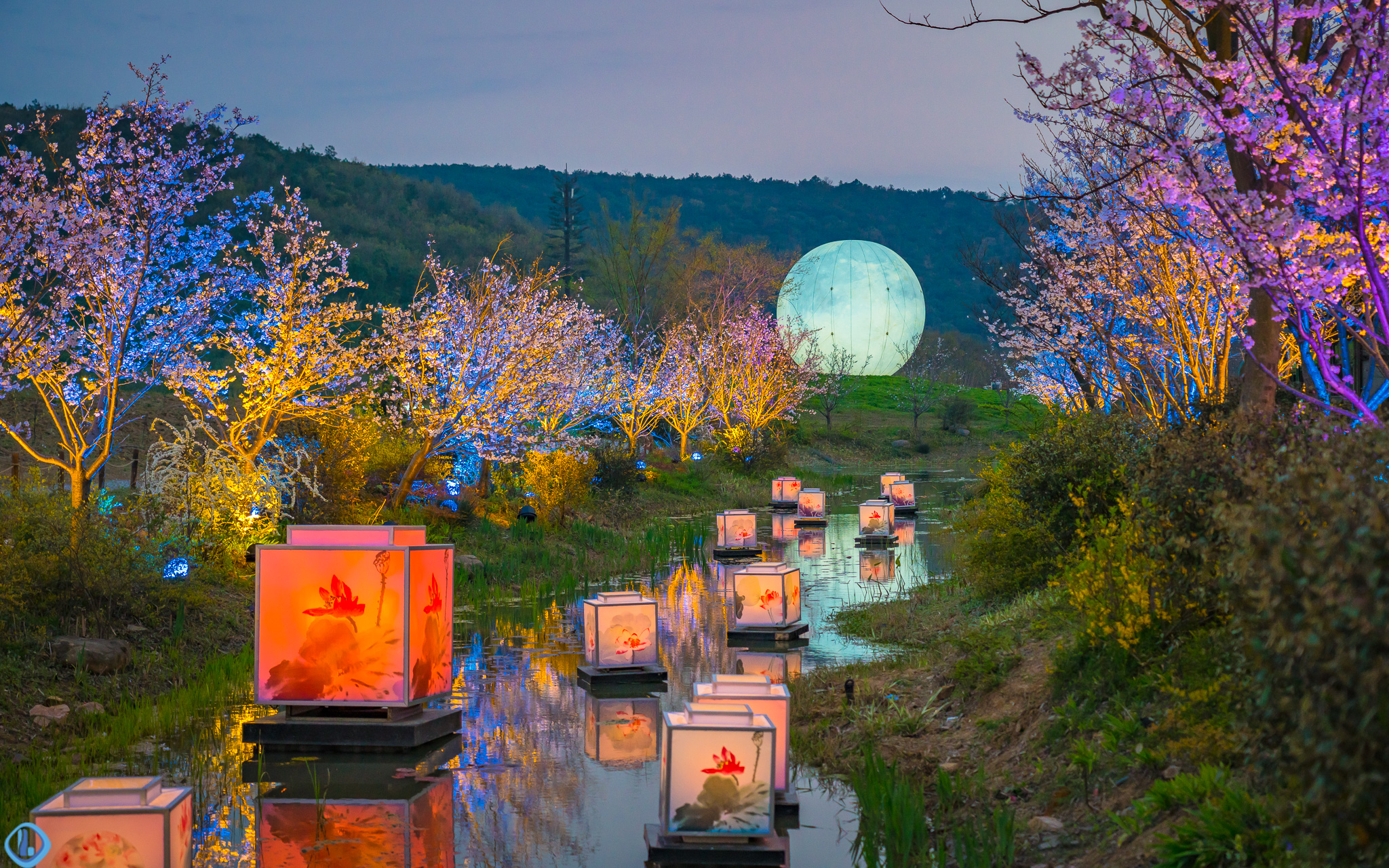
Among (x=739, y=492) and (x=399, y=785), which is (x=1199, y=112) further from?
(x=739, y=492)

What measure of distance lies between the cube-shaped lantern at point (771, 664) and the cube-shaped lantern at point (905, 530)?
34.7 feet

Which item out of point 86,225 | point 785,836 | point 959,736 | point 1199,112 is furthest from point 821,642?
point 86,225

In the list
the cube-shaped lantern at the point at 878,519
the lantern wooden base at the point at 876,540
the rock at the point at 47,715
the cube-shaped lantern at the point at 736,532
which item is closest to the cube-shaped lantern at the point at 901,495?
the cube-shaped lantern at the point at 878,519

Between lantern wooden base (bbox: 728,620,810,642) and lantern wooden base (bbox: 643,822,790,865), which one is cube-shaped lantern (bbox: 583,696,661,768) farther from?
lantern wooden base (bbox: 728,620,810,642)

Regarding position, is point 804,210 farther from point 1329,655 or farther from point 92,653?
point 1329,655

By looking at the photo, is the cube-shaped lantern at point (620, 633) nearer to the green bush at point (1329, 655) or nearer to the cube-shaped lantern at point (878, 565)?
the cube-shaped lantern at point (878, 565)

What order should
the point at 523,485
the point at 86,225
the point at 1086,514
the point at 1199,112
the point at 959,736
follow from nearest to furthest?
the point at 959,736 → the point at 1199,112 → the point at 1086,514 → the point at 86,225 → the point at 523,485

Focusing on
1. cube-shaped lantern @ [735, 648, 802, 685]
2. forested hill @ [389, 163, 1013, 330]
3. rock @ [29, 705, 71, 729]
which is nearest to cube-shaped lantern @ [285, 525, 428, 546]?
rock @ [29, 705, 71, 729]

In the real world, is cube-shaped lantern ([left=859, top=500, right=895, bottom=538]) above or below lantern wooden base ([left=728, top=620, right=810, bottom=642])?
above

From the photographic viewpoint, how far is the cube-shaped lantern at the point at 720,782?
5797mm

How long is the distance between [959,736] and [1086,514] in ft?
10.4

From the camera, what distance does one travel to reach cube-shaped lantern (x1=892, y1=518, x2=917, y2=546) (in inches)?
876

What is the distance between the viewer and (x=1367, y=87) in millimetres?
6281

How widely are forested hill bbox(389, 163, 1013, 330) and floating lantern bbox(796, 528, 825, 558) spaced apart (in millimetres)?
80550
